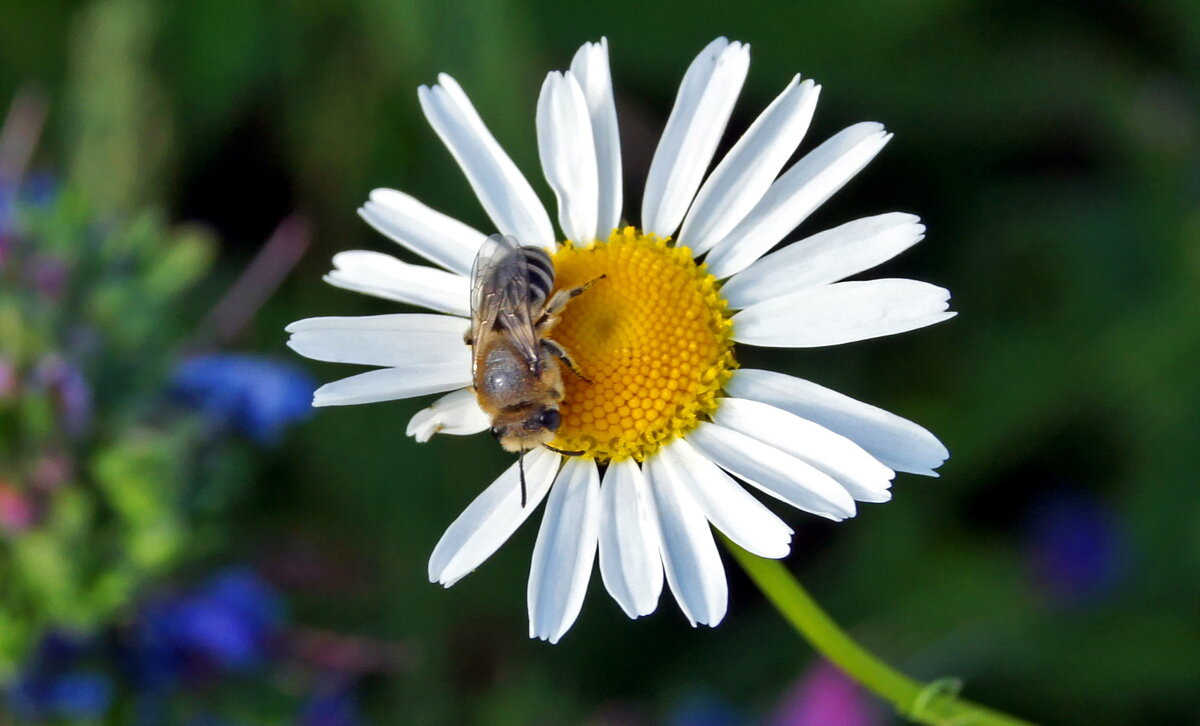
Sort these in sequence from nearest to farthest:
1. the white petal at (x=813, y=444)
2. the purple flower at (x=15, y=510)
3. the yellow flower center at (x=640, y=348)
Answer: the white petal at (x=813, y=444) → the yellow flower center at (x=640, y=348) → the purple flower at (x=15, y=510)

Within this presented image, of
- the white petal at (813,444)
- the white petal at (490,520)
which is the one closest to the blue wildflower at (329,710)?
the white petal at (490,520)

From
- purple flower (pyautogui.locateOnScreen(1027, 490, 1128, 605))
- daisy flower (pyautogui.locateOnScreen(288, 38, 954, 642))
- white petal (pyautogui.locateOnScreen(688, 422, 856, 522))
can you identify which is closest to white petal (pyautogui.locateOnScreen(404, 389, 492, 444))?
daisy flower (pyautogui.locateOnScreen(288, 38, 954, 642))

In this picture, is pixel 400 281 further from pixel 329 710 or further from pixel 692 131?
pixel 329 710

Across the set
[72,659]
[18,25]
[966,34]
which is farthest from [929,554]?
[18,25]

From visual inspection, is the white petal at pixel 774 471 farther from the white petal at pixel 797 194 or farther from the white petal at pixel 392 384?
the white petal at pixel 392 384

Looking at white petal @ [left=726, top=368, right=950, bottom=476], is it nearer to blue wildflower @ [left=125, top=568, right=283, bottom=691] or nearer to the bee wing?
the bee wing

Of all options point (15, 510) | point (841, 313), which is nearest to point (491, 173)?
point (841, 313)
